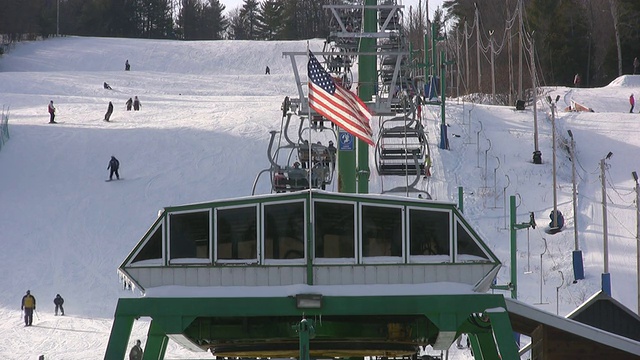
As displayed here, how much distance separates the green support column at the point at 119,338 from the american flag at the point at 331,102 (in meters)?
3.92

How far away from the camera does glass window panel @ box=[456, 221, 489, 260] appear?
48.2 feet

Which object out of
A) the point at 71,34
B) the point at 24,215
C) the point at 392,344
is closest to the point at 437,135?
the point at 24,215

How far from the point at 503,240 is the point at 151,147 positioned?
1692 centimetres

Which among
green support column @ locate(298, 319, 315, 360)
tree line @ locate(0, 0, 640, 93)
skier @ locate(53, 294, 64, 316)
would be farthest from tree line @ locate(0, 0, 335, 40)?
green support column @ locate(298, 319, 315, 360)

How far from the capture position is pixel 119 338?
1416cm

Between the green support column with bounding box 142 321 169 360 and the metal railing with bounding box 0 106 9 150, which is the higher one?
the metal railing with bounding box 0 106 9 150

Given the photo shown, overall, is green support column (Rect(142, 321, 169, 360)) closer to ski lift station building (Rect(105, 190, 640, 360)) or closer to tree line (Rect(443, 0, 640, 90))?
ski lift station building (Rect(105, 190, 640, 360))

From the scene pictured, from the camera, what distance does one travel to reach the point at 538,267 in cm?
3139

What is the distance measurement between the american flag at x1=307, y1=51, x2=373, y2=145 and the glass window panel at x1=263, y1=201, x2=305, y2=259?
2.09m

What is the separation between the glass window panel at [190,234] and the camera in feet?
48.1

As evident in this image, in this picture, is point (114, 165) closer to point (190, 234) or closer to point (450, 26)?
point (190, 234)

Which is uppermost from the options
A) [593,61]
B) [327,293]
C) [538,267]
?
[593,61]

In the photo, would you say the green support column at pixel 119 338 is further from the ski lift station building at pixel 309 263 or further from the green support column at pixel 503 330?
the green support column at pixel 503 330

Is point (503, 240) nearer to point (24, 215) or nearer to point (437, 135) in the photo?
point (437, 135)
